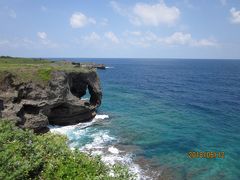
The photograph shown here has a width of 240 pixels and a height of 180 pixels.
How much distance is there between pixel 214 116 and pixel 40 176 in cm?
4588

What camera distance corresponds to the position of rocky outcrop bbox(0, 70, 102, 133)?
4256 cm

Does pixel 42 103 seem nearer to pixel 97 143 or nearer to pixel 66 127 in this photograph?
pixel 66 127

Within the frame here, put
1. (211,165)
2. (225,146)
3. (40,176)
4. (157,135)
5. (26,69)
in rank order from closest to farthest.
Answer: (40,176) < (211,165) < (225,146) < (157,135) < (26,69)

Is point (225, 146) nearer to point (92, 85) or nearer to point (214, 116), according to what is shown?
point (214, 116)

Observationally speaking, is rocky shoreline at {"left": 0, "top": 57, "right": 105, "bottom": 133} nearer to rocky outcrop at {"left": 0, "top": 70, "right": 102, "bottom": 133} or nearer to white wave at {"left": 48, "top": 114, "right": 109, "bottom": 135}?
rocky outcrop at {"left": 0, "top": 70, "right": 102, "bottom": 133}

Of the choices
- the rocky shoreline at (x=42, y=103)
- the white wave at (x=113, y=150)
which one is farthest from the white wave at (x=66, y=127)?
the white wave at (x=113, y=150)

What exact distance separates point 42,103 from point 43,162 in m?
26.4

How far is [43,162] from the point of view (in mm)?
20625

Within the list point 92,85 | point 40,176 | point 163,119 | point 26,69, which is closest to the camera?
point 40,176

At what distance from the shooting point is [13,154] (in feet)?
64.5

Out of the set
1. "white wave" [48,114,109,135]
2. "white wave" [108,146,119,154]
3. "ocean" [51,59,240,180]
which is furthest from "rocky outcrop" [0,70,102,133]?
"white wave" [108,146,119,154]

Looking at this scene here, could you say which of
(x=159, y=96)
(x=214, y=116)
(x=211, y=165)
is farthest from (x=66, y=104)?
(x=159, y=96)

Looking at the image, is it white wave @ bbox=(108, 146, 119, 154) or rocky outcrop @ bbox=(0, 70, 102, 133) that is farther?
rocky outcrop @ bbox=(0, 70, 102, 133)

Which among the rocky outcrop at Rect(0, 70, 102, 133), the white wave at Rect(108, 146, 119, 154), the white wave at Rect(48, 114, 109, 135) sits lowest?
the white wave at Rect(108, 146, 119, 154)
